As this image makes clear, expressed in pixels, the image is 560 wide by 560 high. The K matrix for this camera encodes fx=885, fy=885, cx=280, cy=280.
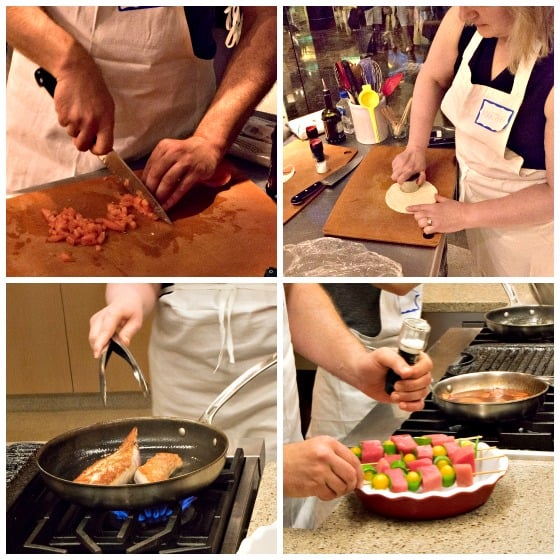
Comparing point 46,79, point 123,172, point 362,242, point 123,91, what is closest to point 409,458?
point 362,242

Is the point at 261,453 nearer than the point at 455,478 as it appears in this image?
No

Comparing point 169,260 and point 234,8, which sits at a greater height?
point 234,8

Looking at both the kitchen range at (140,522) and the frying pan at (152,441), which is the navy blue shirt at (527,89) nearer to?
the frying pan at (152,441)

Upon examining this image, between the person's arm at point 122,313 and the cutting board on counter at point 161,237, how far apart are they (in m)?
0.04

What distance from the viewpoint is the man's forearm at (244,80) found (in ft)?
5.04

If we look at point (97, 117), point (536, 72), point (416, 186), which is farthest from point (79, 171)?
point (536, 72)

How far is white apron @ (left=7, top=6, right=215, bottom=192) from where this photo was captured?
1.52m

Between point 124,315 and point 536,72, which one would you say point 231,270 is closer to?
point 124,315

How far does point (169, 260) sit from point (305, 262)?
0.24 metres

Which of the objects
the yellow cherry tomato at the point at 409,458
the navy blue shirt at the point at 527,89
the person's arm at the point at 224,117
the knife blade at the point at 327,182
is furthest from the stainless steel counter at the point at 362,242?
the yellow cherry tomato at the point at 409,458

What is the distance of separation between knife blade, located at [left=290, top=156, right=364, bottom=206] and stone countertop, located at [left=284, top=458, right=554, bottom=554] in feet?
1.79

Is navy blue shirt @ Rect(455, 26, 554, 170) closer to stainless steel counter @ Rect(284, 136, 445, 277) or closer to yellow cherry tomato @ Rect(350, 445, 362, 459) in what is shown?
stainless steel counter @ Rect(284, 136, 445, 277)

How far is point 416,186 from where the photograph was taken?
152cm

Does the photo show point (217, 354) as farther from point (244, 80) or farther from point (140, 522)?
point (244, 80)
